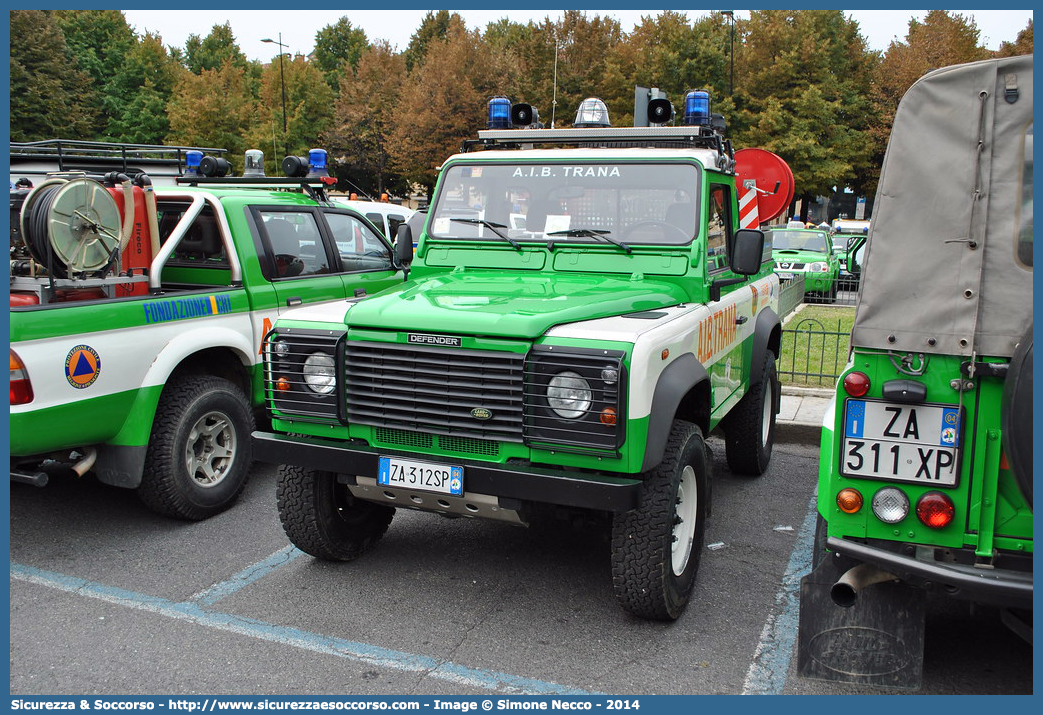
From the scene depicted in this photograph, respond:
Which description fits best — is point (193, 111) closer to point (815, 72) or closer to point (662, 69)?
point (662, 69)

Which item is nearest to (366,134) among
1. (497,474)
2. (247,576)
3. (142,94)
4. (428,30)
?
(142,94)

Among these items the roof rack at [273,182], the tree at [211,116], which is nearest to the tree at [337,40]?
the tree at [211,116]

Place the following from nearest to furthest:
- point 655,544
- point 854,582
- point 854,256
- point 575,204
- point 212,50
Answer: point 854,582, point 655,544, point 575,204, point 854,256, point 212,50

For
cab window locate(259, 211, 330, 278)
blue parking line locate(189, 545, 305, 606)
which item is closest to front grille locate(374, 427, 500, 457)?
blue parking line locate(189, 545, 305, 606)

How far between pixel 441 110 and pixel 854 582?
30455 mm

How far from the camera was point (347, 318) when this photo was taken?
415cm

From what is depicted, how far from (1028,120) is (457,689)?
10.1 ft

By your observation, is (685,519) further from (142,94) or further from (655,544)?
(142,94)

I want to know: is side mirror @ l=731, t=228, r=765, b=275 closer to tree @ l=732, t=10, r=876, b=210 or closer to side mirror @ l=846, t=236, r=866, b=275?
side mirror @ l=846, t=236, r=866, b=275

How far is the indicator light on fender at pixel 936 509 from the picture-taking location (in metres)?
3.20

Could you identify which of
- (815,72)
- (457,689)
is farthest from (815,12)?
(457,689)

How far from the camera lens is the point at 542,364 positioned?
3.76 metres

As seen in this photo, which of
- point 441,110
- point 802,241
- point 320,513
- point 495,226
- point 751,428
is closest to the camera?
point 320,513
